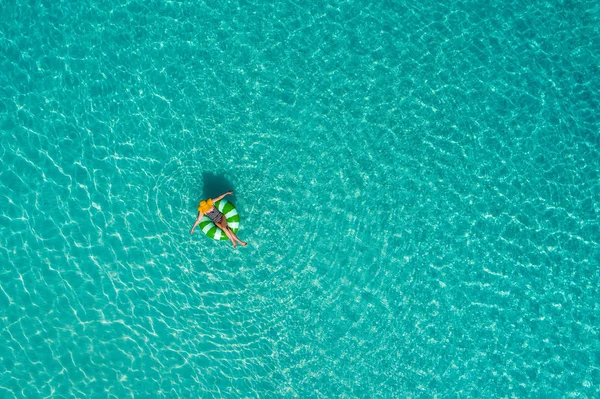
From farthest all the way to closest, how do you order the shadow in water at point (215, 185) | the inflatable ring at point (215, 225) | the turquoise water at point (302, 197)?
the shadow in water at point (215, 185) → the turquoise water at point (302, 197) → the inflatable ring at point (215, 225)

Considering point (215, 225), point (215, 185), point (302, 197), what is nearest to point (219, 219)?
point (215, 225)

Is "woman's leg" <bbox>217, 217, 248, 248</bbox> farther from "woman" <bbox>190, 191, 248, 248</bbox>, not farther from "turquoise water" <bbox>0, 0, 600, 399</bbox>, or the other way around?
"turquoise water" <bbox>0, 0, 600, 399</bbox>

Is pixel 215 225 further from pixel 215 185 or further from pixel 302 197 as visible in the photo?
pixel 302 197

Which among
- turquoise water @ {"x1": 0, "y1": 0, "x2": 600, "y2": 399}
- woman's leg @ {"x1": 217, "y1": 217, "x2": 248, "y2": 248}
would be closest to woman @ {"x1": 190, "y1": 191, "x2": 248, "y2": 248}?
woman's leg @ {"x1": 217, "y1": 217, "x2": 248, "y2": 248}

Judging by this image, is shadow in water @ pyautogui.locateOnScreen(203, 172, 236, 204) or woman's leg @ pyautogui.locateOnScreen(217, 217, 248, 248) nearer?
woman's leg @ pyautogui.locateOnScreen(217, 217, 248, 248)


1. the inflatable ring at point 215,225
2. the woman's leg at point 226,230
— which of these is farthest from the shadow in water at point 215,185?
the woman's leg at point 226,230

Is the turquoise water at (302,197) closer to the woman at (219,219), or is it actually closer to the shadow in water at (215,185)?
the shadow in water at (215,185)
